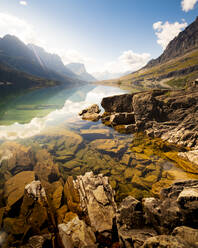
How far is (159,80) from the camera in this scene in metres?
190

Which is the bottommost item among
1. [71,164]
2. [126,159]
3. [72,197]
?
[72,197]

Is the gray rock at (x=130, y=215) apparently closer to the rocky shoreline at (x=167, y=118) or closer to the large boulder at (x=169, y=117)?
the rocky shoreline at (x=167, y=118)

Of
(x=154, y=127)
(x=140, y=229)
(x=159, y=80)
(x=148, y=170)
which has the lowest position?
(x=148, y=170)

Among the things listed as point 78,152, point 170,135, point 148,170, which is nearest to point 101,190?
point 148,170

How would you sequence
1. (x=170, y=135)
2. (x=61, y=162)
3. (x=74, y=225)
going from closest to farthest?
(x=74, y=225) → (x=61, y=162) → (x=170, y=135)

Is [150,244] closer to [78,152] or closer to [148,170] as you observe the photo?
[148,170]

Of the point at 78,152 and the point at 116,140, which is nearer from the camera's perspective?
the point at 78,152

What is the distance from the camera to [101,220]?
6629 mm

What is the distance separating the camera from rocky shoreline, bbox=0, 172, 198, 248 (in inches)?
185

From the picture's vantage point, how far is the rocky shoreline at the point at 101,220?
185 inches

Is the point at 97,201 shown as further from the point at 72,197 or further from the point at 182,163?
the point at 182,163

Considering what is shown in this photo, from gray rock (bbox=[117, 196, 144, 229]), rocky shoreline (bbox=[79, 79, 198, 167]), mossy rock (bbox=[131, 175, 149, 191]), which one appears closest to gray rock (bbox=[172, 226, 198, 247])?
gray rock (bbox=[117, 196, 144, 229])

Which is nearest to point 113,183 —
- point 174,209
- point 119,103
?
point 174,209

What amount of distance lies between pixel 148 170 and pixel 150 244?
7.97 m
